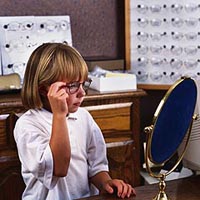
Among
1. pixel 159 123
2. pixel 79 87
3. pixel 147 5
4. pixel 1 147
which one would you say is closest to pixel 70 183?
pixel 79 87

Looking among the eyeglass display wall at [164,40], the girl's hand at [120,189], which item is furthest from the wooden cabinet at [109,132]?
the girl's hand at [120,189]

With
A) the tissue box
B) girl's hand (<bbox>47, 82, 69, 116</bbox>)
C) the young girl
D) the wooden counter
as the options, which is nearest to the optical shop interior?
the tissue box

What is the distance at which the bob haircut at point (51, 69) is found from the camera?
127 cm

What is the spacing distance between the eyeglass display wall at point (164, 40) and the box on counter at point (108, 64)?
0.11m

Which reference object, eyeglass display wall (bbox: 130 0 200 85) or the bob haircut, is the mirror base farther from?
eyeglass display wall (bbox: 130 0 200 85)

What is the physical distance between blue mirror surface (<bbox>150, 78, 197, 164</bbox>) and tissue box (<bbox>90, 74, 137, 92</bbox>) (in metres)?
0.85

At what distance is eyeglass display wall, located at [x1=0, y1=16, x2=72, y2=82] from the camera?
6.61 ft

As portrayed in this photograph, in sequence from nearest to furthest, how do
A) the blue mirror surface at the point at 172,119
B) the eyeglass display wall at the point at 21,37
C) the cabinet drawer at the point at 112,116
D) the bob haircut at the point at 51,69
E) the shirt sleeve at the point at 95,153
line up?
the blue mirror surface at the point at 172,119 → the bob haircut at the point at 51,69 → the shirt sleeve at the point at 95,153 → the cabinet drawer at the point at 112,116 → the eyeglass display wall at the point at 21,37

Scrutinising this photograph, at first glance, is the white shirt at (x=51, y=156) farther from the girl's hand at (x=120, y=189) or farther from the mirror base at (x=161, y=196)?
the mirror base at (x=161, y=196)

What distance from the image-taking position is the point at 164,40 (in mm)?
2309

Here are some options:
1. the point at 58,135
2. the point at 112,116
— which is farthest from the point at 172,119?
the point at 112,116

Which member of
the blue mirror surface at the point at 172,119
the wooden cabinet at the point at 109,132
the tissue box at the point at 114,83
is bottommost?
the wooden cabinet at the point at 109,132

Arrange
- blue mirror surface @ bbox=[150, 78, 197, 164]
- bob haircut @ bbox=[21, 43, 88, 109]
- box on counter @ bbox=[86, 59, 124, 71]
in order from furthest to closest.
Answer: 1. box on counter @ bbox=[86, 59, 124, 71]
2. bob haircut @ bbox=[21, 43, 88, 109]
3. blue mirror surface @ bbox=[150, 78, 197, 164]

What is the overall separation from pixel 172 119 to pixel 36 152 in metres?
0.38
